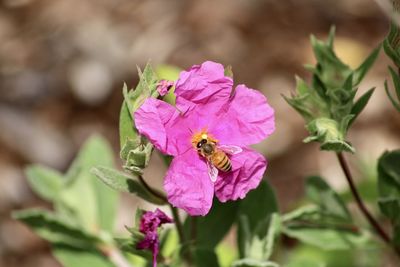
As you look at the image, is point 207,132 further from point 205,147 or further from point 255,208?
point 255,208

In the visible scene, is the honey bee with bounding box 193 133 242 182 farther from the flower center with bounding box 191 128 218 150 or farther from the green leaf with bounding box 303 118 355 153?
the green leaf with bounding box 303 118 355 153

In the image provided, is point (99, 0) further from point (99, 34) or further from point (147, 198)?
point (147, 198)

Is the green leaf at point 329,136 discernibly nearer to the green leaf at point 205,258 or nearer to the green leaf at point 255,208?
the green leaf at point 255,208

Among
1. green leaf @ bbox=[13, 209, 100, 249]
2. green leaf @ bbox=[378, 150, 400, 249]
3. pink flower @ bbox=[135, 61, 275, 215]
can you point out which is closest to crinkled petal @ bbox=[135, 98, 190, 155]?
pink flower @ bbox=[135, 61, 275, 215]

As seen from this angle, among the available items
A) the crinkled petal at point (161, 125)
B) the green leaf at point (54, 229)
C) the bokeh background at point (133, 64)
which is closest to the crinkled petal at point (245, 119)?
the crinkled petal at point (161, 125)

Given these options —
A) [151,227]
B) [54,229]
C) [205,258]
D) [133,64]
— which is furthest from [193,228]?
[133,64]

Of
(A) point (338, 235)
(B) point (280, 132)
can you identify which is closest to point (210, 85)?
(A) point (338, 235)
